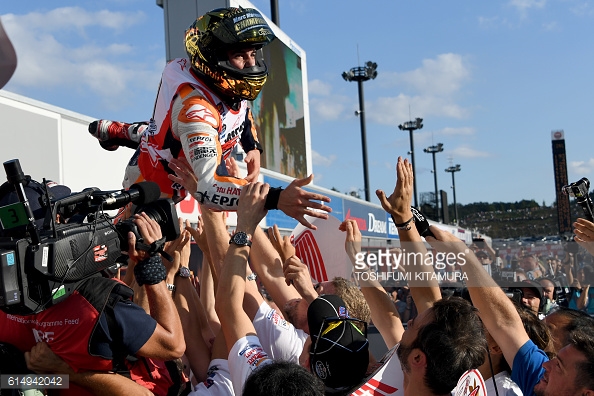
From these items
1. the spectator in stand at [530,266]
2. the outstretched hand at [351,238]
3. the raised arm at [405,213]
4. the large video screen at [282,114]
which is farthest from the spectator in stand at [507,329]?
the large video screen at [282,114]

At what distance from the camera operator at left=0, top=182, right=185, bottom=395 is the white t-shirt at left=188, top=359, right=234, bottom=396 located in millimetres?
343

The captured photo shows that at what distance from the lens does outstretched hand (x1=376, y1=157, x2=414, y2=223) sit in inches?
130

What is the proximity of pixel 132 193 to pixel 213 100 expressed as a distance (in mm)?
997

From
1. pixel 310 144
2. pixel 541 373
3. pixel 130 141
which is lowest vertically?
pixel 541 373

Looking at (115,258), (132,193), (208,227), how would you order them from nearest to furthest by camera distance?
(115,258) < (132,193) < (208,227)

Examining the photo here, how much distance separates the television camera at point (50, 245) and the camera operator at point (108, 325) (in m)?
0.11

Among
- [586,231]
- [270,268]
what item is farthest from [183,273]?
[586,231]

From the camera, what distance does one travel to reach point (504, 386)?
316cm

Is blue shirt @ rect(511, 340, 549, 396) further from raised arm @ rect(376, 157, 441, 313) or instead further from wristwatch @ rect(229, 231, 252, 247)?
wristwatch @ rect(229, 231, 252, 247)

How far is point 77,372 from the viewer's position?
2787mm

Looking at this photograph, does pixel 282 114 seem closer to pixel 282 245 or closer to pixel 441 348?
pixel 282 245

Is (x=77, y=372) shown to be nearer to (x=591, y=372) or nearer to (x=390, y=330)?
(x=390, y=330)

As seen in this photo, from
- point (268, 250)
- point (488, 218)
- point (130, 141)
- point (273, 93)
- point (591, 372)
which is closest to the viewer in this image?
point (591, 372)

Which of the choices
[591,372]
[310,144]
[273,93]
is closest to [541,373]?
[591,372]
